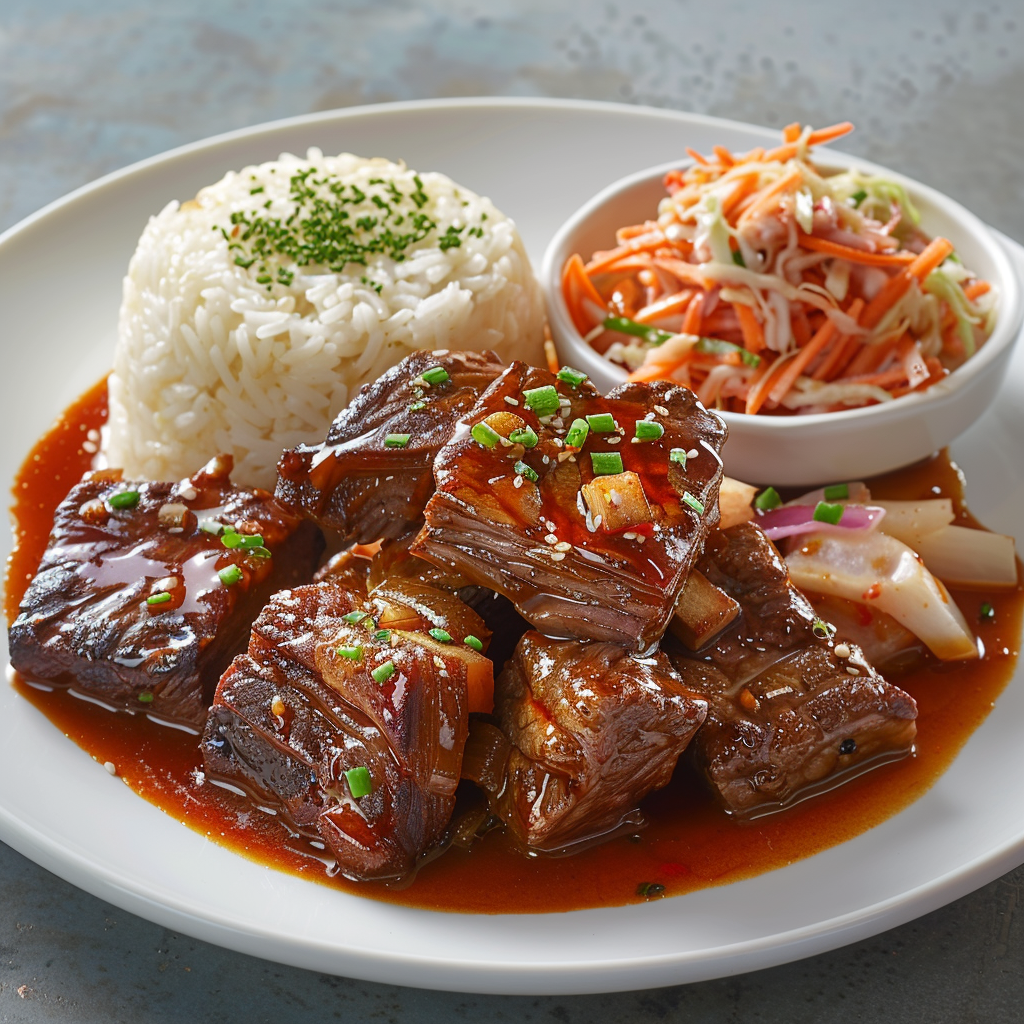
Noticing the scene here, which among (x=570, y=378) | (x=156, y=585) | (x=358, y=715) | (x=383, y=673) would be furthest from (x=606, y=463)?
(x=156, y=585)

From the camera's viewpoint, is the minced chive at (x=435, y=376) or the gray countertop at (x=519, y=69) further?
the gray countertop at (x=519, y=69)

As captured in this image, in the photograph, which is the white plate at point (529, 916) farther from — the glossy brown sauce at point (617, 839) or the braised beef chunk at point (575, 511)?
the braised beef chunk at point (575, 511)

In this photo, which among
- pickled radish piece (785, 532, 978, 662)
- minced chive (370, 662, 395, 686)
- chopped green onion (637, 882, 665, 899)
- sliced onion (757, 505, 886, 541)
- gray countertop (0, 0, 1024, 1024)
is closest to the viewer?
minced chive (370, 662, 395, 686)

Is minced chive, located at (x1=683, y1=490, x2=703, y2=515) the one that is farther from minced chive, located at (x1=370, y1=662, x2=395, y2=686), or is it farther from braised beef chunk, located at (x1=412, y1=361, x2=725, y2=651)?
minced chive, located at (x1=370, y1=662, x2=395, y2=686)

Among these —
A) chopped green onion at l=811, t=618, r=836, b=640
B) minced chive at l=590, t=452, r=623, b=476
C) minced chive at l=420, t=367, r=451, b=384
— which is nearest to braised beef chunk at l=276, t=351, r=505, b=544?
minced chive at l=420, t=367, r=451, b=384

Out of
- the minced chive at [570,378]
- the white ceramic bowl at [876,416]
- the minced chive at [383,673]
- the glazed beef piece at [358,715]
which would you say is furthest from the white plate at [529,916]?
the minced chive at [570,378]

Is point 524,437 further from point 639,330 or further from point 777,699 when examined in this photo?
point 639,330
